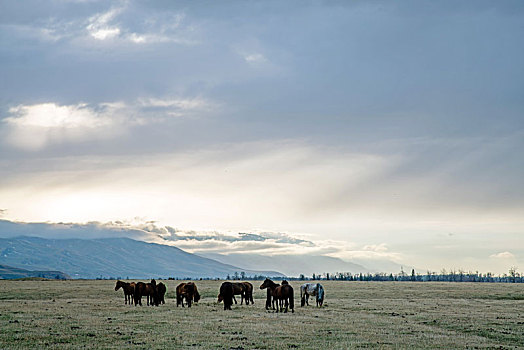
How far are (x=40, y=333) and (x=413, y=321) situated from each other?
24683 millimetres

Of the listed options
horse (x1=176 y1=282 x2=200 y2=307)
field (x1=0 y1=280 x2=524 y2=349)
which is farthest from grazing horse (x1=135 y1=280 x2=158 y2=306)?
field (x1=0 y1=280 x2=524 y2=349)

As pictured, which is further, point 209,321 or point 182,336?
point 209,321

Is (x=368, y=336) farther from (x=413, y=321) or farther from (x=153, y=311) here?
(x=153, y=311)

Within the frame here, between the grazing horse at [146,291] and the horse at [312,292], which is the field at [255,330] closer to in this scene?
the horse at [312,292]

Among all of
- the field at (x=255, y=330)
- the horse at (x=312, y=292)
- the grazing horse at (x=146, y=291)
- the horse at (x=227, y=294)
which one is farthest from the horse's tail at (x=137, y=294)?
the horse at (x=312, y=292)

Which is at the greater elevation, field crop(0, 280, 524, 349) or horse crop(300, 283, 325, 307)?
horse crop(300, 283, 325, 307)

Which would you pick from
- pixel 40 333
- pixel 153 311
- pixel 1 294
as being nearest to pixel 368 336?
pixel 40 333

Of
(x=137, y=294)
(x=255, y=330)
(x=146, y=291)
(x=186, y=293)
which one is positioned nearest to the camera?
(x=255, y=330)

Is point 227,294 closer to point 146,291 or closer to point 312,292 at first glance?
point 312,292

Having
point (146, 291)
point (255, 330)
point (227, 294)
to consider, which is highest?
point (227, 294)

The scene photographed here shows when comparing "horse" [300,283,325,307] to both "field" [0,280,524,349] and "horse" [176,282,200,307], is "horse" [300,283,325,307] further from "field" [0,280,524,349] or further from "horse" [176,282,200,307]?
"horse" [176,282,200,307]

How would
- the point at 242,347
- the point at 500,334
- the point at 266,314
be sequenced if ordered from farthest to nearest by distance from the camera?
the point at 266,314, the point at 500,334, the point at 242,347

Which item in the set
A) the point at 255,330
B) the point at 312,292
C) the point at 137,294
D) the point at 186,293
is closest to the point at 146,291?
the point at 137,294

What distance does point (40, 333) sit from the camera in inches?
1107
